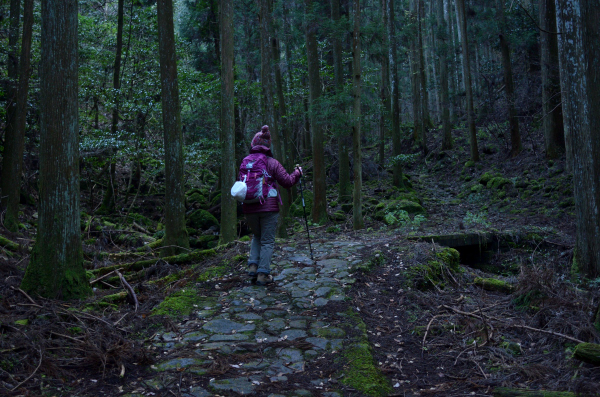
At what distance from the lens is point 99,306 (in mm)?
5773

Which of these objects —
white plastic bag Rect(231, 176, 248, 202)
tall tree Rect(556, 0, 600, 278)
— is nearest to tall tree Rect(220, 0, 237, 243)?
white plastic bag Rect(231, 176, 248, 202)

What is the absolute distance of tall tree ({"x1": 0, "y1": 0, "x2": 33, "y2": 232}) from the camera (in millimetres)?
11172

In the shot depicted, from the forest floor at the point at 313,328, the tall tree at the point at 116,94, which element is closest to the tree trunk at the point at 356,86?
the forest floor at the point at 313,328

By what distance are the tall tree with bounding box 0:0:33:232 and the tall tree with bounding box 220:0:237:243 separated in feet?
15.7

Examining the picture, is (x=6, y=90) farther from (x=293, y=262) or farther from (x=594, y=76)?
(x=594, y=76)

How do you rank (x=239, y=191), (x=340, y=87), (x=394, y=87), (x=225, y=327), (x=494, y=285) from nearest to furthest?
1. (x=225, y=327)
2. (x=239, y=191)
3. (x=494, y=285)
4. (x=340, y=87)
5. (x=394, y=87)

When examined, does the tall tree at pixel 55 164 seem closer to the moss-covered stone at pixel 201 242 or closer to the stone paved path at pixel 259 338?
the stone paved path at pixel 259 338

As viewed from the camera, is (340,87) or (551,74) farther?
(551,74)

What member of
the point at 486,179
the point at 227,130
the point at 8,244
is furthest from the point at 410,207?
the point at 8,244

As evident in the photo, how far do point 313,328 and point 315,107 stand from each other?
833cm

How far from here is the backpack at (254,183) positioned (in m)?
6.67

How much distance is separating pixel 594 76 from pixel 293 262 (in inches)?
223

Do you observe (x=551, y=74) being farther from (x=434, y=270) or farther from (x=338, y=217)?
(x=434, y=270)

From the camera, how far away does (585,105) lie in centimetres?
673
